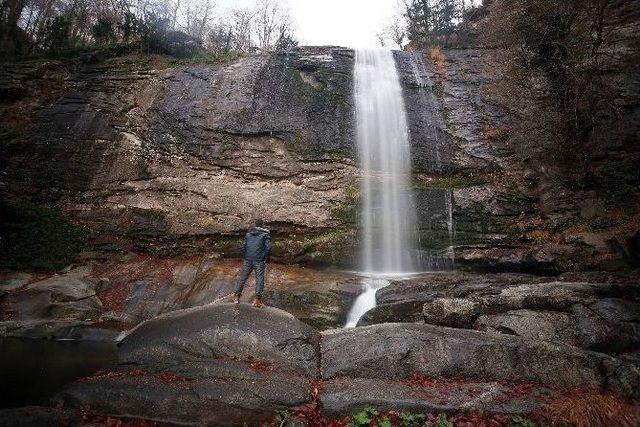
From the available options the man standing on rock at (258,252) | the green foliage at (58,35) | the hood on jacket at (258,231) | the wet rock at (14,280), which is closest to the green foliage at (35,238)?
the wet rock at (14,280)

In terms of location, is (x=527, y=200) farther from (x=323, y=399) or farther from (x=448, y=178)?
(x=323, y=399)

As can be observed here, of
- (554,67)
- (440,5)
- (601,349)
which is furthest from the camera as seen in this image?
(440,5)

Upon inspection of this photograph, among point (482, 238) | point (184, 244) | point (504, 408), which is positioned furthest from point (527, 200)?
point (184, 244)

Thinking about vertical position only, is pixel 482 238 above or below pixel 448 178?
below

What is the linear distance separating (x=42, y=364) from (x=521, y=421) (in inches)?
322

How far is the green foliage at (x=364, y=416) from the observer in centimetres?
470

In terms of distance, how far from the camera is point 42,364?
699cm

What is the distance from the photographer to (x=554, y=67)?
13938 mm

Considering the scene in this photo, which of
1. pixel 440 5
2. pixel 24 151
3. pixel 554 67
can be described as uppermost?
pixel 440 5

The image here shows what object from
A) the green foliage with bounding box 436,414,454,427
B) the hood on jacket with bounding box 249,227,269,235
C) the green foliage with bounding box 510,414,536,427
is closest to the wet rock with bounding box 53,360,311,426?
the green foliage with bounding box 436,414,454,427

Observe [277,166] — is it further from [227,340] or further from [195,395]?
[195,395]

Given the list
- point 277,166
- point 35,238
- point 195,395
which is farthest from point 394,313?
point 35,238

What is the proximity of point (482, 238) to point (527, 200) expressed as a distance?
253 cm

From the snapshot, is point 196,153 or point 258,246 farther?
point 196,153
